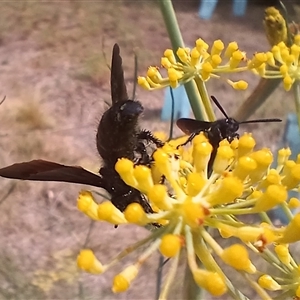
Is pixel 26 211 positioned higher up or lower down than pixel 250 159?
lower down

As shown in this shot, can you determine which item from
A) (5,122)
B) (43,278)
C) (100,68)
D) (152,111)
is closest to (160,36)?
(100,68)

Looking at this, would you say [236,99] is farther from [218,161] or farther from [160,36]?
Result: [218,161]

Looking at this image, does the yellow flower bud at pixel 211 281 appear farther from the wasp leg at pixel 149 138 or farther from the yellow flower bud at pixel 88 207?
the wasp leg at pixel 149 138

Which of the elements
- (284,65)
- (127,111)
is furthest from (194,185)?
(284,65)

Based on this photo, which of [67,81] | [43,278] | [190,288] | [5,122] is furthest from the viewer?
[67,81]

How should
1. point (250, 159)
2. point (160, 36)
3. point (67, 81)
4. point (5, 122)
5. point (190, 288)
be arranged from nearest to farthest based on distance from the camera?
point (250, 159)
point (190, 288)
point (5, 122)
point (67, 81)
point (160, 36)

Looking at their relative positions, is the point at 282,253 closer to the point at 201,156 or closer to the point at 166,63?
the point at 201,156

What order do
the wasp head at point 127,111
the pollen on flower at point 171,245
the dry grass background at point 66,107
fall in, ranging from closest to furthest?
the pollen on flower at point 171,245, the wasp head at point 127,111, the dry grass background at point 66,107

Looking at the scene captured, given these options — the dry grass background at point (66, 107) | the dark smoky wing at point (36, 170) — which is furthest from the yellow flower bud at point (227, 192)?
the dry grass background at point (66, 107)
